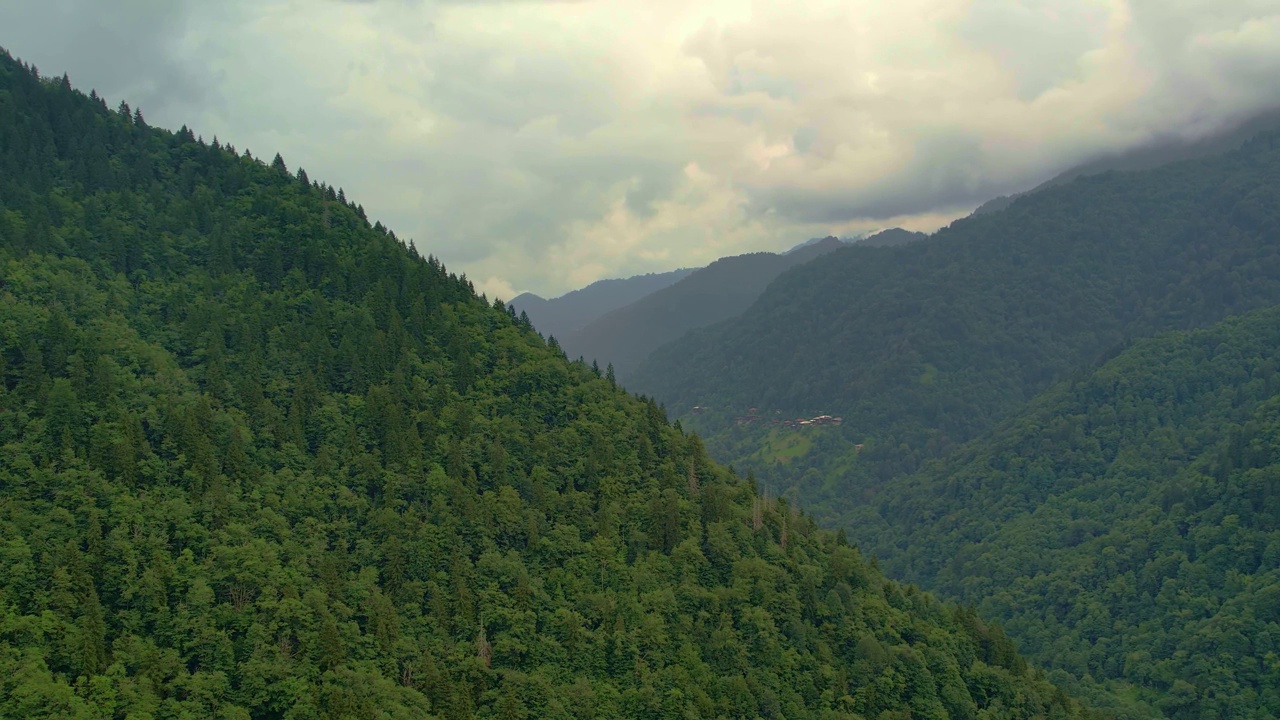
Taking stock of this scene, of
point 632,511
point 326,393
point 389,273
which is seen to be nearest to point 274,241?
point 389,273

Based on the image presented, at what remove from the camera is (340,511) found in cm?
11894

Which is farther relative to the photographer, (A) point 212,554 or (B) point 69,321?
(B) point 69,321

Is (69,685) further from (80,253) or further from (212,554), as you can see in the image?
(80,253)

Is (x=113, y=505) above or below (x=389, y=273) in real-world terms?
below

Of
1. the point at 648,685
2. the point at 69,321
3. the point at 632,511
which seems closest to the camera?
the point at 648,685

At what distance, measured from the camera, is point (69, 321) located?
12138 cm

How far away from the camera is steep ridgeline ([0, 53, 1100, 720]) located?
96.2 m

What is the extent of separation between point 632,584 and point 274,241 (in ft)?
239

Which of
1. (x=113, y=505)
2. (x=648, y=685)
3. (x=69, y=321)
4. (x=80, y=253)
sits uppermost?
(x=80, y=253)

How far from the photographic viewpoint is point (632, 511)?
431 feet

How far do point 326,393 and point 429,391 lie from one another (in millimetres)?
12633

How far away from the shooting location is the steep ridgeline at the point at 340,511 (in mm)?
96250

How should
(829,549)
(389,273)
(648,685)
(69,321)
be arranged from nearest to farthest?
(648,685)
(69,321)
(829,549)
(389,273)

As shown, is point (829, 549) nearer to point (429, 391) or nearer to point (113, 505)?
point (429, 391)
